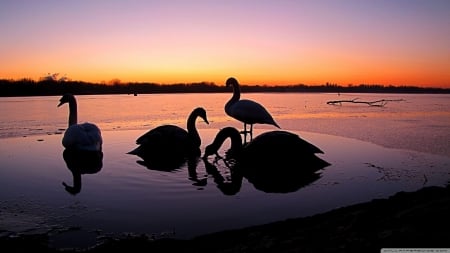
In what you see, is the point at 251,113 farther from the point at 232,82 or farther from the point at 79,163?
the point at 79,163

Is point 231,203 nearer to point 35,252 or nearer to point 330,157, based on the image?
point 35,252

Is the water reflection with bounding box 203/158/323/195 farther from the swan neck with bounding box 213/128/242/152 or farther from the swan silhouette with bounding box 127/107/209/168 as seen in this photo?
the swan silhouette with bounding box 127/107/209/168

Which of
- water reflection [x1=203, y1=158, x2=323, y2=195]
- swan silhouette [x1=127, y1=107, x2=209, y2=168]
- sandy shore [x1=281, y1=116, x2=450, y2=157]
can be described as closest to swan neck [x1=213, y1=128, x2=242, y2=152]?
swan silhouette [x1=127, y1=107, x2=209, y2=168]

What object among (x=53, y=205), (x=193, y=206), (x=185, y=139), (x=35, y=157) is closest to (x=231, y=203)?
(x=193, y=206)

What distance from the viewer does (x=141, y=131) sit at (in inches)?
543

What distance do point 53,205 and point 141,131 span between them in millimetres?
8786

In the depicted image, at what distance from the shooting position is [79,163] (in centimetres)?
823

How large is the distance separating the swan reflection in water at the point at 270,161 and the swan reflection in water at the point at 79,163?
7.50 feet

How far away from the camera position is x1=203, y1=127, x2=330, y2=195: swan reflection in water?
687 centimetres

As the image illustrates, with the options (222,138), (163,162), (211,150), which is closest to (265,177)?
(211,150)

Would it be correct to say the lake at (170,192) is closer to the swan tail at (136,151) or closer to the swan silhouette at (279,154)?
the swan tail at (136,151)

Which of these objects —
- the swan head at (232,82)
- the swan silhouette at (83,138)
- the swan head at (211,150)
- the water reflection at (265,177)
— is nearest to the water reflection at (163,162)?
the swan head at (211,150)

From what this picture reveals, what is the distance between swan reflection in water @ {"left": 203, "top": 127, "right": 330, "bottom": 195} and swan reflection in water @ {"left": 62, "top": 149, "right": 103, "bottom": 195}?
7.50 feet

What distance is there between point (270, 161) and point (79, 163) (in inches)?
163
